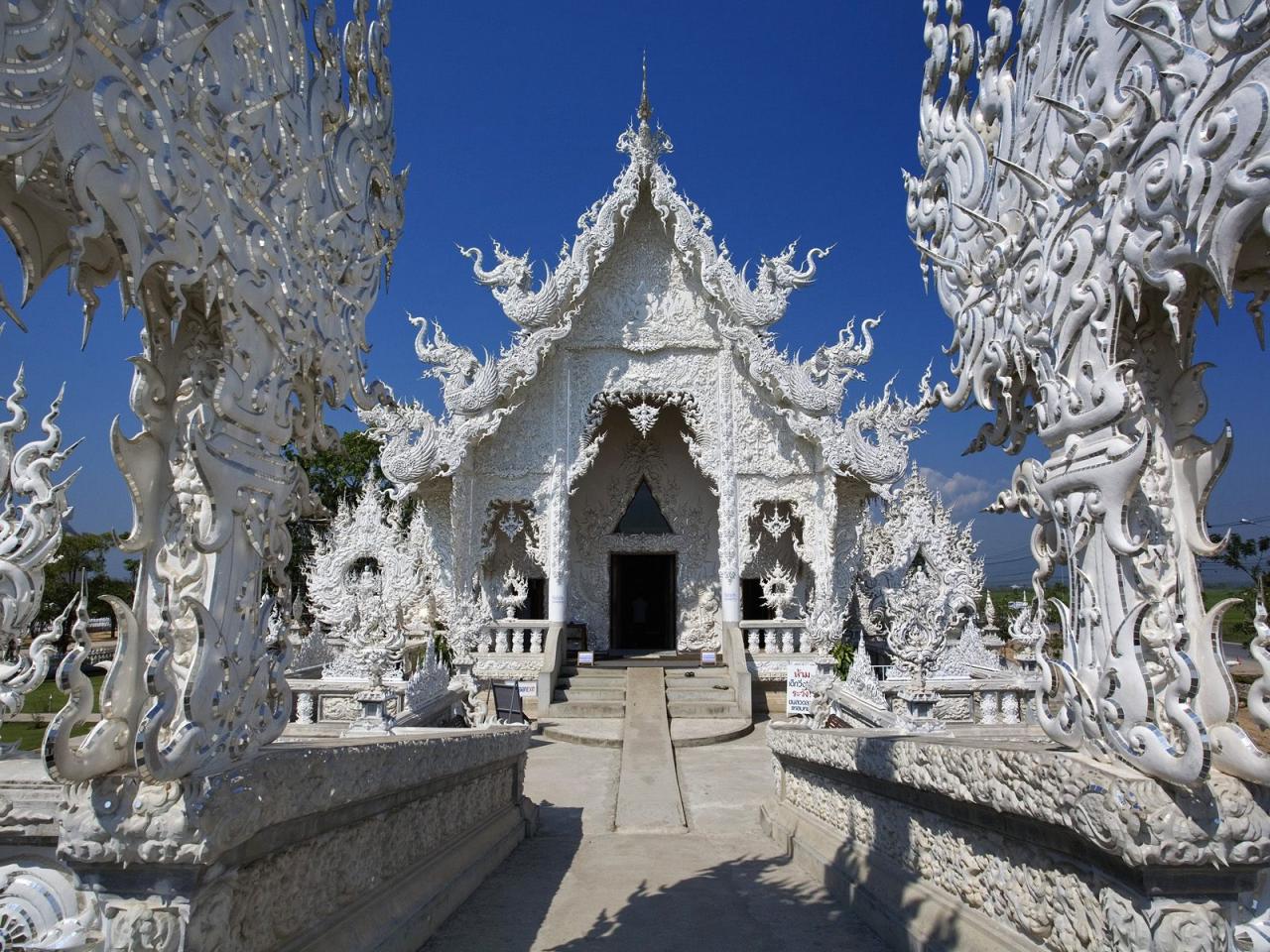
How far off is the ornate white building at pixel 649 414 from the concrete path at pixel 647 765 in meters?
1.92

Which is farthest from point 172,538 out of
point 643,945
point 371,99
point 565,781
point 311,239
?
point 565,781

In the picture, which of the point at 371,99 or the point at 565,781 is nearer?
the point at 371,99

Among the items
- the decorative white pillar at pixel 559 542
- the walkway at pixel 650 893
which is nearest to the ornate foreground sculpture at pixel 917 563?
the walkway at pixel 650 893

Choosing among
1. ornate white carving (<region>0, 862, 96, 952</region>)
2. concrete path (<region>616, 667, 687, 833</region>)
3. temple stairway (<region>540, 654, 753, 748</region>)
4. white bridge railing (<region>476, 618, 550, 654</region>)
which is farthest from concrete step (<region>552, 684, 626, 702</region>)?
ornate white carving (<region>0, 862, 96, 952</region>)

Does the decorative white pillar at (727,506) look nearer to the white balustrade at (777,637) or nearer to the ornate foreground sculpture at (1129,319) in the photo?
the white balustrade at (777,637)

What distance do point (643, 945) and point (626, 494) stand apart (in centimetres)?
1132

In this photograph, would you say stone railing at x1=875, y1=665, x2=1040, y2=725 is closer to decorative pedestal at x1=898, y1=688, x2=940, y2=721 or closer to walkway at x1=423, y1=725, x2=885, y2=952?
decorative pedestal at x1=898, y1=688, x2=940, y2=721

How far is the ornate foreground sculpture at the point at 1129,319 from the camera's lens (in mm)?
1857

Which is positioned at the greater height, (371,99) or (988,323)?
(371,99)

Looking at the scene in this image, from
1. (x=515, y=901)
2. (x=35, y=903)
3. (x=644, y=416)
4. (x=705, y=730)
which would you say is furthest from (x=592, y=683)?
(x=35, y=903)

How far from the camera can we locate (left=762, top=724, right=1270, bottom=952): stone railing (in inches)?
74.7

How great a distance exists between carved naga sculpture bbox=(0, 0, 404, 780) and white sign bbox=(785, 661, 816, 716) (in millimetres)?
6542

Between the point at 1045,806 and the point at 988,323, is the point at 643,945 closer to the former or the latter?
the point at 1045,806

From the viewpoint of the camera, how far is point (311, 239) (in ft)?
8.32
